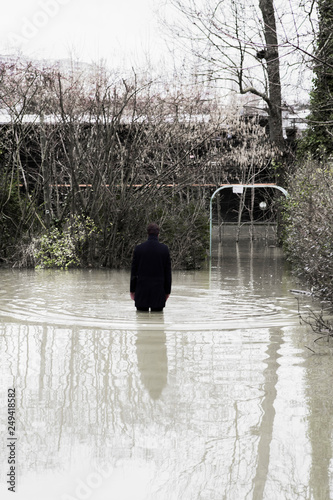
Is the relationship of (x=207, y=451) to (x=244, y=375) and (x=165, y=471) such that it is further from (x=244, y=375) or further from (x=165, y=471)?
(x=244, y=375)

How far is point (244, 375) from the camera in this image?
7.30m

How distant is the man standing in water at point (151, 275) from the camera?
37.7 ft

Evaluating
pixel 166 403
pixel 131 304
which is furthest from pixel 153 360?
pixel 131 304

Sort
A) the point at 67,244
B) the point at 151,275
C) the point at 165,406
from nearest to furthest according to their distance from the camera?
1. the point at 165,406
2. the point at 151,275
3. the point at 67,244

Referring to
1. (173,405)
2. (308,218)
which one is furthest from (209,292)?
(173,405)

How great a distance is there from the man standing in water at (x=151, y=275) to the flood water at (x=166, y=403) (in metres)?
0.22

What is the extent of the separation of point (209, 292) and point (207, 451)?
10.1 metres

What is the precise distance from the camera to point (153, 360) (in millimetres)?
8117

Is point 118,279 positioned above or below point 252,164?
below

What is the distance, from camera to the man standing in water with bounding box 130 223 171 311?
37.7 feet

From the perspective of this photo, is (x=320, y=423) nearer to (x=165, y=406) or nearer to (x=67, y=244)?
(x=165, y=406)

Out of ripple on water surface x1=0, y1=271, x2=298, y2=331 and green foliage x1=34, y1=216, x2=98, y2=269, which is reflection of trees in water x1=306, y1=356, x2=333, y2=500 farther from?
green foliage x1=34, y1=216, x2=98, y2=269

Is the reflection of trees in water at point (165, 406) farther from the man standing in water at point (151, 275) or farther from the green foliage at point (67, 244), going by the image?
the green foliage at point (67, 244)

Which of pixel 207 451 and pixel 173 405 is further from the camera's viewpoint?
pixel 173 405
